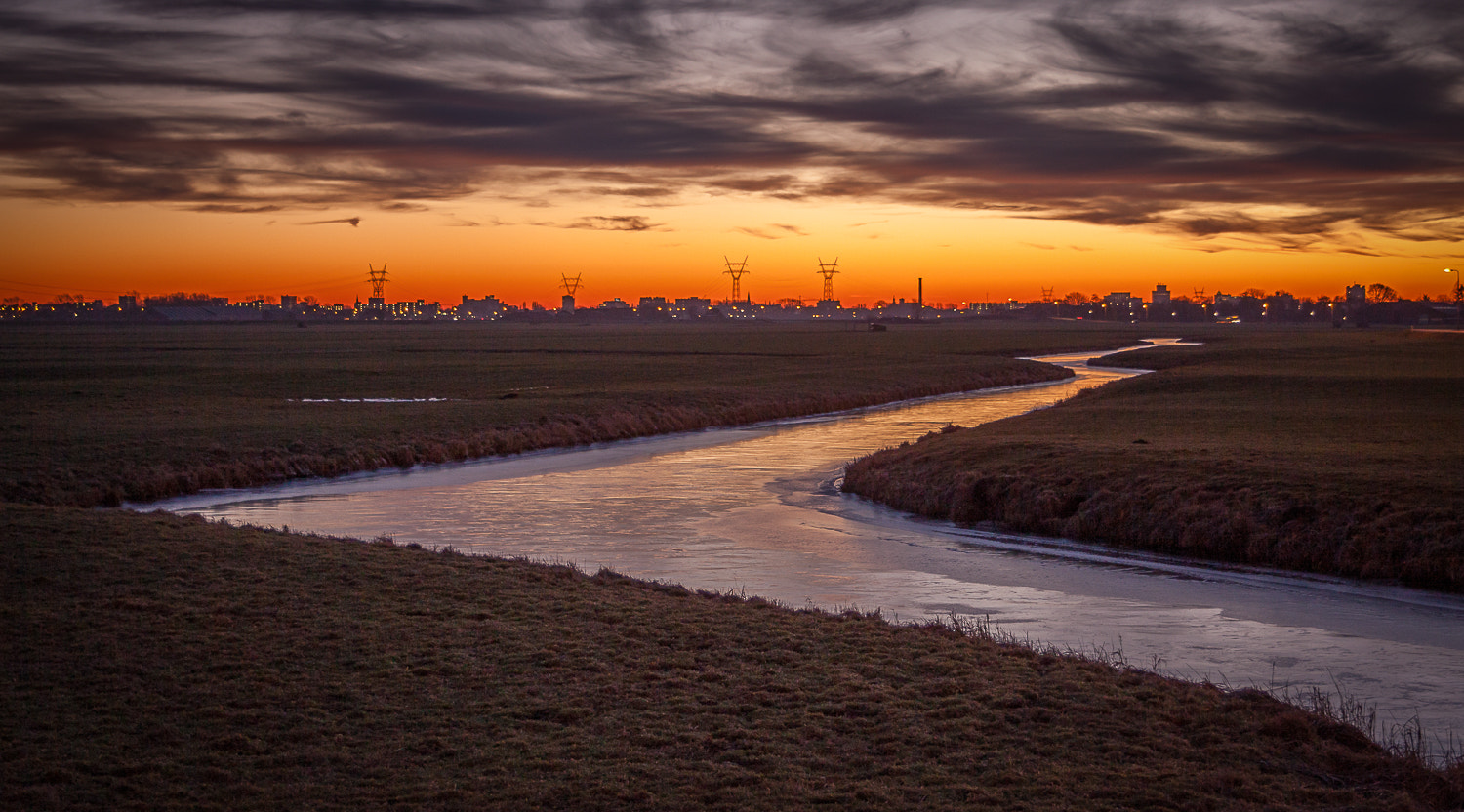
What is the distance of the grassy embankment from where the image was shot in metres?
22.3

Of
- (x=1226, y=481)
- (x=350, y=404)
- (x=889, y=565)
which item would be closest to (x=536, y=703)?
(x=889, y=565)

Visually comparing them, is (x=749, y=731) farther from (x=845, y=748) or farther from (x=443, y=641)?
(x=443, y=641)

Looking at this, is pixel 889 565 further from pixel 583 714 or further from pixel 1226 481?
pixel 583 714

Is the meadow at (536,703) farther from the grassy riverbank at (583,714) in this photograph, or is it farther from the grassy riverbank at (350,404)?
the grassy riverbank at (350,404)

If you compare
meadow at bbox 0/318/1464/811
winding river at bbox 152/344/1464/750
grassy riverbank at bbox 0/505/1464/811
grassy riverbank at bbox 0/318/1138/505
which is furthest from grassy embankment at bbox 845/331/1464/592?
grassy riverbank at bbox 0/318/1138/505

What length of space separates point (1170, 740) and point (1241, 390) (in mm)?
53050

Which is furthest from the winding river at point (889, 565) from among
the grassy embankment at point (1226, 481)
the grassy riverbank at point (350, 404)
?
the grassy riverbank at point (350, 404)

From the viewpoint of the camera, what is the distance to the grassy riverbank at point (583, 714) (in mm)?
9523

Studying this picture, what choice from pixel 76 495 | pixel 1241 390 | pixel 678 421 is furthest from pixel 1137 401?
pixel 76 495

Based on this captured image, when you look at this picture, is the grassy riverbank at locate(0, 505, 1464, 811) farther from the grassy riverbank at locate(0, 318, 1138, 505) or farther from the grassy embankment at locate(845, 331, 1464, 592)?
the grassy riverbank at locate(0, 318, 1138, 505)

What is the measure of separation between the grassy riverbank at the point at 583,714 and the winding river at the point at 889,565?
2950 millimetres

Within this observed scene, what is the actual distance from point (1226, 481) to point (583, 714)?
804 inches

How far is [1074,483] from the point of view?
1122 inches

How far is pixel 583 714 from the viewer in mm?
11523
